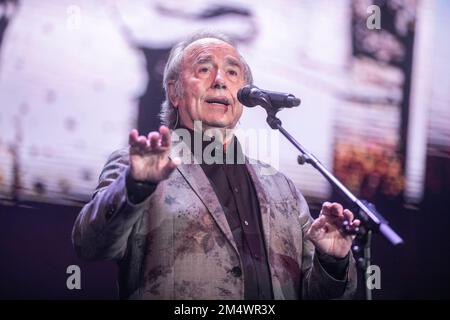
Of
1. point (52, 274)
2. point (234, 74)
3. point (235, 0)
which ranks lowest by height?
point (52, 274)

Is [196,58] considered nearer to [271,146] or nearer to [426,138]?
[271,146]

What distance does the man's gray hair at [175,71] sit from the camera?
238 cm

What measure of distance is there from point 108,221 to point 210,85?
73 cm

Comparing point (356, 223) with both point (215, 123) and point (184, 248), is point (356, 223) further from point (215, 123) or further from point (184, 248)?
point (215, 123)

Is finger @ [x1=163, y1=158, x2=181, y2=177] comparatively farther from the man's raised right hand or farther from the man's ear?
the man's ear

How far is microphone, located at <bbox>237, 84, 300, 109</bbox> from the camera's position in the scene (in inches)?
77.9

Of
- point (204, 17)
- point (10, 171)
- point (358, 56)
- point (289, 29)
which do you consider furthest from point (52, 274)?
point (358, 56)

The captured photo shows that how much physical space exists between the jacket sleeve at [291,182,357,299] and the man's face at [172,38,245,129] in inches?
19.0

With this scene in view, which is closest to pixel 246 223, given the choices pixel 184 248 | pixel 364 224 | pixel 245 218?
pixel 245 218

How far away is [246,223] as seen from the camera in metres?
2.14

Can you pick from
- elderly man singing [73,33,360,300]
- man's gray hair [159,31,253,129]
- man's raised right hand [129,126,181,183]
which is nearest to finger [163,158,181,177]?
man's raised right hand [129,126,181,183]

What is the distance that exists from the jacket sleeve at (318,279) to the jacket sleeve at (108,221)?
2.25ft

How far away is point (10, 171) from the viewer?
241cm
